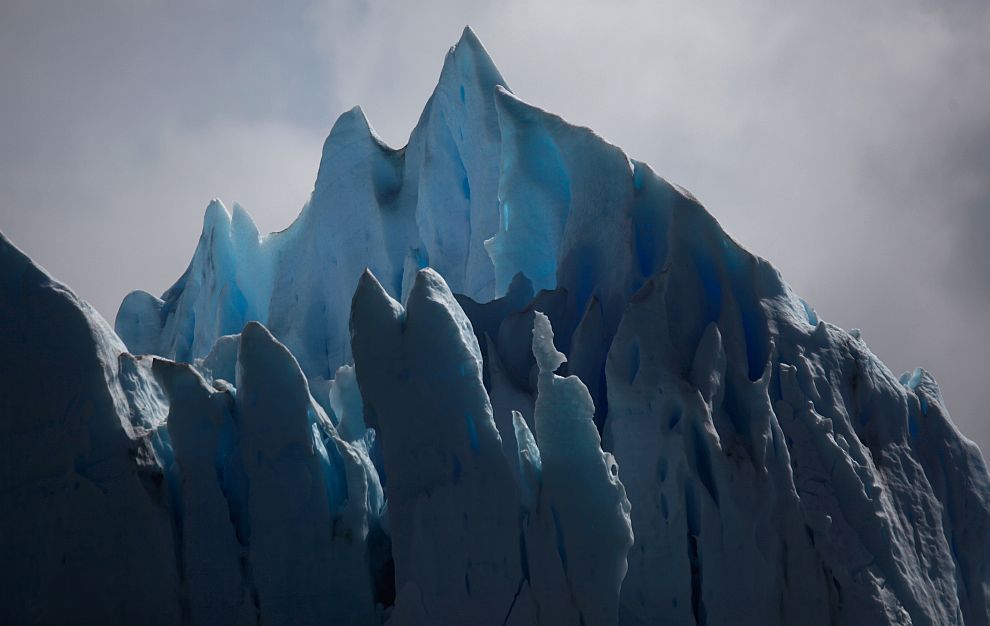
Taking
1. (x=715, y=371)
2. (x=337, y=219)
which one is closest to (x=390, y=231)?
(x=337, y=219)

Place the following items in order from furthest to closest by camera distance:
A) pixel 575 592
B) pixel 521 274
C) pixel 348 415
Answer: pixel 521 274 < pixel 348 415 < pixel 575 592

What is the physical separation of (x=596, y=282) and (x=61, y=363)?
5.45 meters

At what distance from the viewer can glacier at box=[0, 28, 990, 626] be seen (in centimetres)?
735

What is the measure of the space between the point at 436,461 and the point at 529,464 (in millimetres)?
760

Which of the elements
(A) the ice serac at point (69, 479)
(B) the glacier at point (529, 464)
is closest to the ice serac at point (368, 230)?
(B) the glacier at point (529, 464)

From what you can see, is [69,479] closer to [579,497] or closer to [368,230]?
[579,497]

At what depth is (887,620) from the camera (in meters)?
8.22

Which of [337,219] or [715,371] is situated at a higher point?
[337,219]

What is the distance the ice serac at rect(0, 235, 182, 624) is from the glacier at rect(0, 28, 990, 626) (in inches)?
0.7

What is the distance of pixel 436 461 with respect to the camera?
752 centimetres

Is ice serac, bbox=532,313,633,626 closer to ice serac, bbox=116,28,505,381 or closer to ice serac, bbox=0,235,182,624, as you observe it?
ice serac, bbox=0,235,182,624

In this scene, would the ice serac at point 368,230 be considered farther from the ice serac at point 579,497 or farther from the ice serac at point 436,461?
the ice serac at point 579,497

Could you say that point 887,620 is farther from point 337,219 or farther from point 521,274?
point 337,219

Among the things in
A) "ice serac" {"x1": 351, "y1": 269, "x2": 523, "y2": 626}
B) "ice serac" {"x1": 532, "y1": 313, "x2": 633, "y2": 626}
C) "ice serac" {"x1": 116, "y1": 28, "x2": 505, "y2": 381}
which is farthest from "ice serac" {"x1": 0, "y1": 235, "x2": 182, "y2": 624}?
"ice serac" {"x1": 116, "y1": 28, "x2": 505, "y2": 381}
